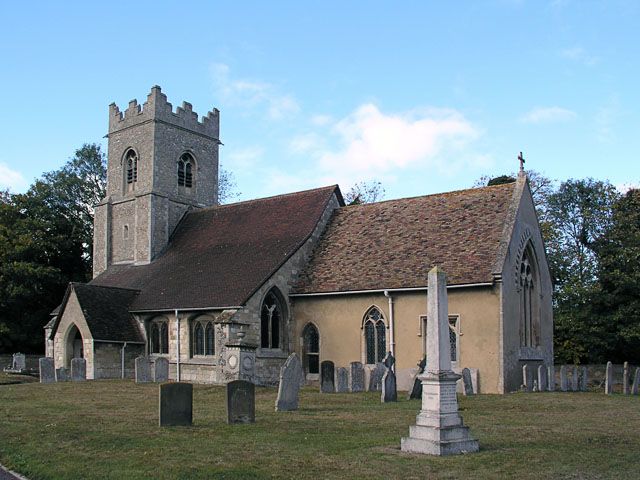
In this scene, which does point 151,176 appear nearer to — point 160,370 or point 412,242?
point 160,370

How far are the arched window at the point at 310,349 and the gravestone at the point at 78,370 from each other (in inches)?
350

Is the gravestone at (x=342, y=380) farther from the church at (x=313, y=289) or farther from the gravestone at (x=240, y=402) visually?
the gravestone at (x=240, y=402)

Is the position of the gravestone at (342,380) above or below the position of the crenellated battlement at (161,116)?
below

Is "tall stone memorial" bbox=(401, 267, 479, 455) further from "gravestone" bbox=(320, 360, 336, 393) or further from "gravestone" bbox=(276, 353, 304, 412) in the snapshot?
"gravestone" bbox=(320, 360, 336, 393)

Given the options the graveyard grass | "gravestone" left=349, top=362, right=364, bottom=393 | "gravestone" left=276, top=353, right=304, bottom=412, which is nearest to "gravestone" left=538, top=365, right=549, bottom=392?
the graveyard grass

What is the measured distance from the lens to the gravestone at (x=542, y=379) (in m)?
24.8

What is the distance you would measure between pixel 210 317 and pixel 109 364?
5.49 m

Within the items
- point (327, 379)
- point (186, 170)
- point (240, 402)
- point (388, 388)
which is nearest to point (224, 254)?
point (186, 170)

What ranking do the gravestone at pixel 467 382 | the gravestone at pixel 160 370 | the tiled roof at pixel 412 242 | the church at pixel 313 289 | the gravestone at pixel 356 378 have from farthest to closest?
the gravestone at pixel 160 370
the tiled roof at pixel 412 242
the church at pixel 313 289
the gravestone at pixel 356 378
the gravestone at pixel 467 382

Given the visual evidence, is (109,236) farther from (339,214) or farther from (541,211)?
(541,211)

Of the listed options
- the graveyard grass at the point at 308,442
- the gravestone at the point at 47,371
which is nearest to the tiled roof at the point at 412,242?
the graveyard grass at the point at 308,442

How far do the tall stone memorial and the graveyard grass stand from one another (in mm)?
295

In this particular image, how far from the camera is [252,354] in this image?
2541 cm

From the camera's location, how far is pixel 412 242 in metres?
28.8
